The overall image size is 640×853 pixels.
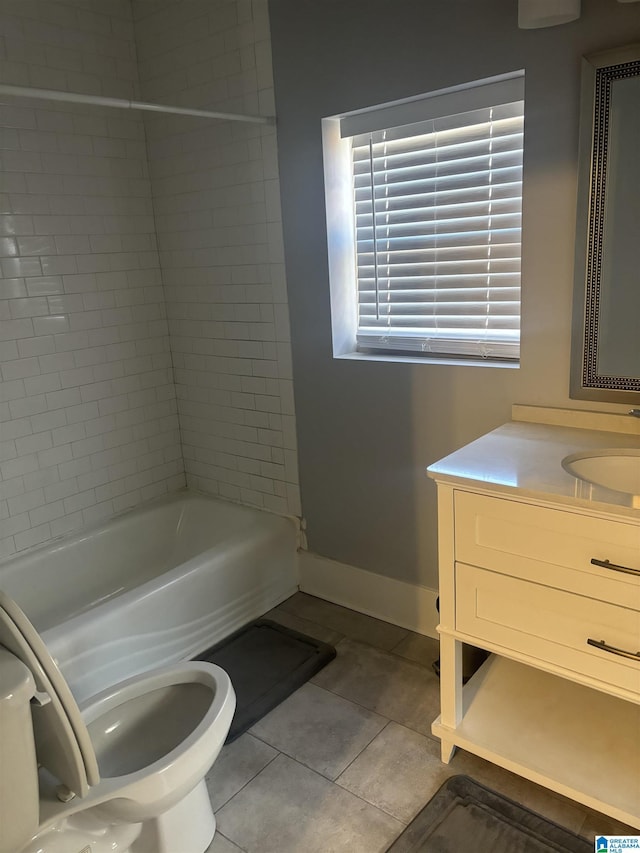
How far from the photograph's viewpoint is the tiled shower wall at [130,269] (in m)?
2.37

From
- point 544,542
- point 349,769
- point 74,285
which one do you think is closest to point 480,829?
point 349,769

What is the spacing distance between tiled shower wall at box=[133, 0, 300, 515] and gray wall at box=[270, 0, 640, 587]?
81 mm

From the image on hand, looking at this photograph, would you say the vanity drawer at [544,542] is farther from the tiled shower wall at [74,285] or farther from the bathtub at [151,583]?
the tiled shower wall at [74,285]

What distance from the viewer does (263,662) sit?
7.47 ft

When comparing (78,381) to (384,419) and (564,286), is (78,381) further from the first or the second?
(564,286)

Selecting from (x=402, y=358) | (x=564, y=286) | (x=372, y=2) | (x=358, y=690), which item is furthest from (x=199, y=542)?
(x=372, y=2)

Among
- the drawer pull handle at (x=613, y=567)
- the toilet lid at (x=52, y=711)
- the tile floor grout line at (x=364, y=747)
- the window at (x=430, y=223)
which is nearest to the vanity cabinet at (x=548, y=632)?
the drawer pull handle at (x=613, y=567)

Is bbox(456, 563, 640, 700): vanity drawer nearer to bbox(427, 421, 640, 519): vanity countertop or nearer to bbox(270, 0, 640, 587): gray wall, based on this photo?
bbox(427, 421, 640, 519): vanity countertop

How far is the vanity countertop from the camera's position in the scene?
4.60 ft

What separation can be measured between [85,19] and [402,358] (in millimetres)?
1742

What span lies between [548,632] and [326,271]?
4.55ft

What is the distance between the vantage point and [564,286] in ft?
6.02

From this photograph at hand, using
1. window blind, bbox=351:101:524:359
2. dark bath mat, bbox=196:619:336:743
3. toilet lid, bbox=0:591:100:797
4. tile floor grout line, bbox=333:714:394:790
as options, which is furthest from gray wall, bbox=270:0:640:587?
toilet lid, bbox=0:591:100:797

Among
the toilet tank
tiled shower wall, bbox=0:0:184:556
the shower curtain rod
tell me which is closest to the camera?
the toilet tank
